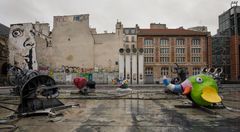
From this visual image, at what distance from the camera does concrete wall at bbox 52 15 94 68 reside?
71.5 metres

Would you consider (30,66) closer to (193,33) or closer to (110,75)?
(110,75)

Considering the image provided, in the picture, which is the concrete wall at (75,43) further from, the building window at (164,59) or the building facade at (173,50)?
the building window at (164,59)

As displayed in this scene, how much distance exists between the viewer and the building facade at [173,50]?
8419 cm

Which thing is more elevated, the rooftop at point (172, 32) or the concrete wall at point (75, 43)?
the rooftop at point (172, 32)

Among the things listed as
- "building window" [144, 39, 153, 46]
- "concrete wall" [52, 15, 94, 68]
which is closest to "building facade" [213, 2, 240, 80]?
"building window" [144, 39, 153, 46]

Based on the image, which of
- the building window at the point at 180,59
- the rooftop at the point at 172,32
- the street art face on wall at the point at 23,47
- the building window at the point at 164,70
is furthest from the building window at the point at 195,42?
the street art face on wall at the point at 23,47

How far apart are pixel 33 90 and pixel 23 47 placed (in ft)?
184

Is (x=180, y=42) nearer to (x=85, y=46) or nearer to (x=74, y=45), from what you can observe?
(x=85, y=46)

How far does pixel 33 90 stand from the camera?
635 inches

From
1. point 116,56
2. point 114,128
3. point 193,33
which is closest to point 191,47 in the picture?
point 193,33

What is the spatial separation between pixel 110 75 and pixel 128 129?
59.3 m

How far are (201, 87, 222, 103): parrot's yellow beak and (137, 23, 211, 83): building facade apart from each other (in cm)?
6563

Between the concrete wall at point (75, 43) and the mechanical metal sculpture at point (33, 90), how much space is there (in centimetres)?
5331

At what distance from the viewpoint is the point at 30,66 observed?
69062 mm
